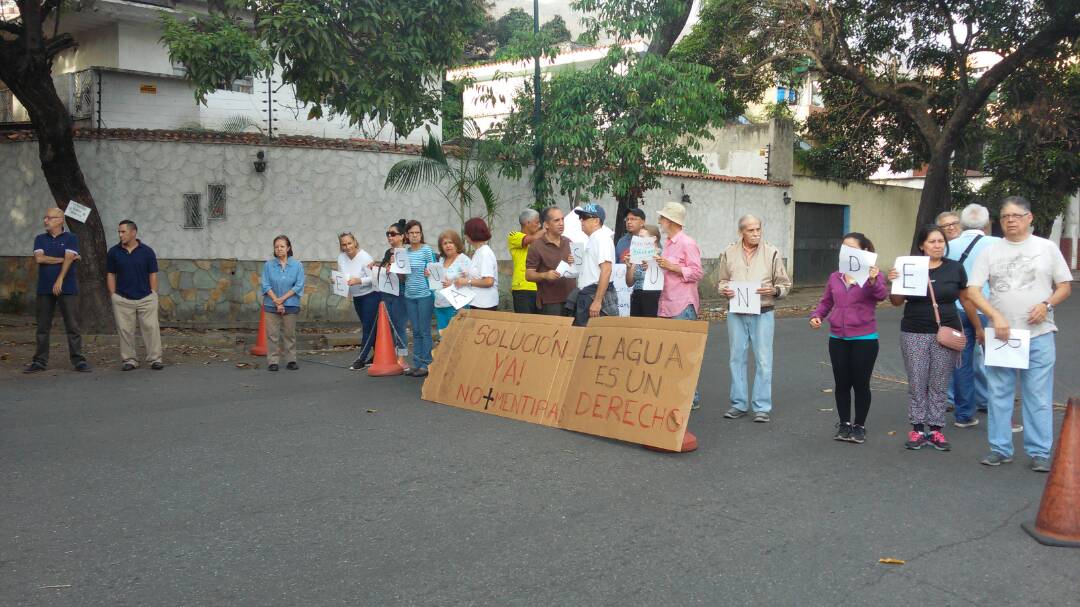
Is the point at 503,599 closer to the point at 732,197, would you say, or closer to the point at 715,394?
the point at 715,394

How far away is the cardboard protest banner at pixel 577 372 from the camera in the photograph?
6984 mm

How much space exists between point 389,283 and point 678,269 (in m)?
4.02

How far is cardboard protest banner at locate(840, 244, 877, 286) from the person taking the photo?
23.5ft

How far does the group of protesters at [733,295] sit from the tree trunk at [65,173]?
2.46 meters

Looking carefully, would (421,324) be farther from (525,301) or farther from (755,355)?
(755,355)

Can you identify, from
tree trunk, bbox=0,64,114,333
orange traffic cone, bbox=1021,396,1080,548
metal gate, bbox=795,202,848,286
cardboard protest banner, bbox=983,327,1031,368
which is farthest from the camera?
metal gate, bbox=795,202,848,286

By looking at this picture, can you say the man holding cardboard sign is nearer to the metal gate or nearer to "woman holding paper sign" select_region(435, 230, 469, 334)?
"woman holding paper sign" select_region(435, 230, 469, 334)

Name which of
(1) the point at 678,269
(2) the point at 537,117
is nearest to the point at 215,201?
(2) the point at 537,117

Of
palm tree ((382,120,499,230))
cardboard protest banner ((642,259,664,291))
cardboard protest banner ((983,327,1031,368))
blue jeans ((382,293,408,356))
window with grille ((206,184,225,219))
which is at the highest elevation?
palm tree ((382,120,499,230))

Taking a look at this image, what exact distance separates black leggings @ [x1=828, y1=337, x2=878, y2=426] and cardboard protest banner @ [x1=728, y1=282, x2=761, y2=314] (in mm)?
841

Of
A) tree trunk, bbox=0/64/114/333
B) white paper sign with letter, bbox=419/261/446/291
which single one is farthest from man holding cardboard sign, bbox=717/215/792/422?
tree trunk, bbox=0/64/114/333

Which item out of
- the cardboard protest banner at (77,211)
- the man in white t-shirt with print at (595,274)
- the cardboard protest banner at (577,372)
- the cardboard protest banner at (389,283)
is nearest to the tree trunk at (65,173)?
the cardboard protest banner at (77,211)

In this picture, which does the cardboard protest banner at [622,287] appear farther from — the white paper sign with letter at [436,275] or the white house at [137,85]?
the white house at [137,85]

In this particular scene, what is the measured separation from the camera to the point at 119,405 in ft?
29.1
